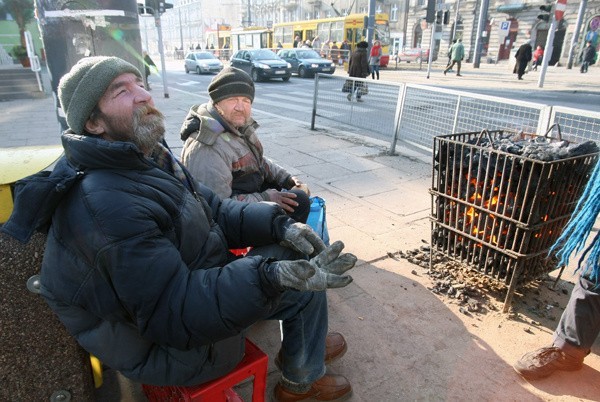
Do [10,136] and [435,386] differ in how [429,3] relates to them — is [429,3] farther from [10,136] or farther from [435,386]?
[435,386]

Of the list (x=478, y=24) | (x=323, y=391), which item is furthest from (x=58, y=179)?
(x=478, y=24)

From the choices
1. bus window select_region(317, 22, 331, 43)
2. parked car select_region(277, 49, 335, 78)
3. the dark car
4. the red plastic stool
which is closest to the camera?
the red plastic stool

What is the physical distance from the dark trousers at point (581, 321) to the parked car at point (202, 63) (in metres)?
25.0

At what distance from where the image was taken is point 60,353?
1760 mm

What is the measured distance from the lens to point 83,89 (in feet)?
5.20

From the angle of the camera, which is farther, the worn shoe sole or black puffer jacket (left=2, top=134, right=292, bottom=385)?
the worn shoe sole

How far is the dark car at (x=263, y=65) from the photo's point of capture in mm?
19109

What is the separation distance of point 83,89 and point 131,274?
0.78m

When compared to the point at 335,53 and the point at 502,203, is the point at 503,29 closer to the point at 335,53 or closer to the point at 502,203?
the point at 335,53

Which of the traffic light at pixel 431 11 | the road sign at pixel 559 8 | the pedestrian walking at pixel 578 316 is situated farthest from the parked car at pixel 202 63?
the pedestrian walking at pixel 578 316

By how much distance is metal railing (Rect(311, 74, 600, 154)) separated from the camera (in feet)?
13.3

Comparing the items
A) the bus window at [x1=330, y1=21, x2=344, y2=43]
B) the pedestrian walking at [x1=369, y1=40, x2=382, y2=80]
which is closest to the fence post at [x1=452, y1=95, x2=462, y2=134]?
the pedestrian walking at [x1=369, y1=40, x2=382, y2=80]

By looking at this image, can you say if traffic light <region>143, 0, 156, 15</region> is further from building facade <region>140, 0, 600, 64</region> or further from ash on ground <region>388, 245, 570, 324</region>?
building facade <region>140, 0, 600, 64</region>

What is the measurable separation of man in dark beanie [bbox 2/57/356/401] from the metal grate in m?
1.45
